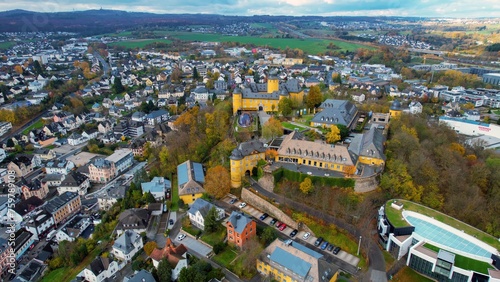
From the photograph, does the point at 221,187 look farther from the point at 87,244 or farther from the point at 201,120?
the point at 201,120

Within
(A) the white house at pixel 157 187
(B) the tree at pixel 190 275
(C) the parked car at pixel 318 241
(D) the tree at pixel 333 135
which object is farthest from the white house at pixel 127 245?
(D) the tree at pixel 333 135

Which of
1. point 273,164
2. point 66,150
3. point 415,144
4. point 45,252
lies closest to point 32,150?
point 66,150

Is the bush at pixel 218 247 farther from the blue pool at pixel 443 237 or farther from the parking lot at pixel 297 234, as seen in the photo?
the blue pool at pixel 443 237

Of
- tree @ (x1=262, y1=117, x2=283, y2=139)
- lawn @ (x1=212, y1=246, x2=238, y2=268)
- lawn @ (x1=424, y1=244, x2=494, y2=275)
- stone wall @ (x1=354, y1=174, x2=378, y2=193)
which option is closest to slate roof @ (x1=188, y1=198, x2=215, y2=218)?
lawn @ (x1=212, y1=246, x2=238, y2=268)

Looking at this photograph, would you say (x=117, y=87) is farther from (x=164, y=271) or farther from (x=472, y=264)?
(x=472, y=264)

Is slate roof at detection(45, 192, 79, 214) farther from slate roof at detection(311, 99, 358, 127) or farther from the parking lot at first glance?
slate roof at detection(311, 99, 358, 127)
